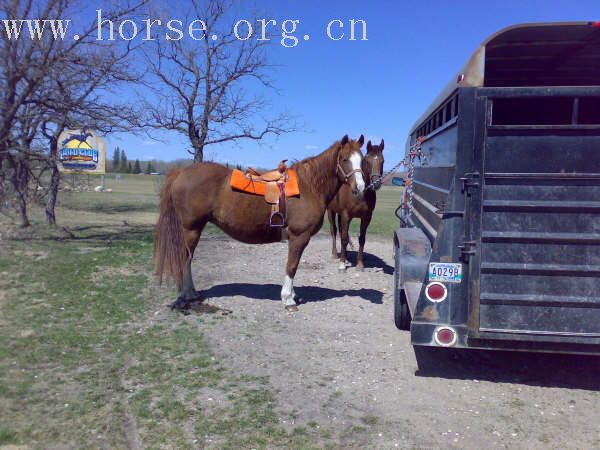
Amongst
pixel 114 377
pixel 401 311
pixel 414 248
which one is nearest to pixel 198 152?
pixel 401 311

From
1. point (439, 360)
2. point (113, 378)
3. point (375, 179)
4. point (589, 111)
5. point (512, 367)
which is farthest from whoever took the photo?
point (375, 179)

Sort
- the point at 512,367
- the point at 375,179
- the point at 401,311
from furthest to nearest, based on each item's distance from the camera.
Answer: the point at 375,179 → the point at 401,311 → the point at 512,367

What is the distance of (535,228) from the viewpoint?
11.3 feet

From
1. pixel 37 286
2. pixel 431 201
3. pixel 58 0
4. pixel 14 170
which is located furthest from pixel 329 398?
pixel 58 0

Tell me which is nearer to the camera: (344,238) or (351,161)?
(351,161)

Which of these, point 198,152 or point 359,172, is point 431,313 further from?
point 198,152

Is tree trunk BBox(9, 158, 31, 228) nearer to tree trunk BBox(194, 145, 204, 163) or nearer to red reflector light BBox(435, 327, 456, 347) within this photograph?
tree trunk BBox(194, 145, 204, 163)

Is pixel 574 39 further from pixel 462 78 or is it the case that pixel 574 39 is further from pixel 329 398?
pixel 329 398

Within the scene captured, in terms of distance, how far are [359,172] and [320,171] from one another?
0.56 meters

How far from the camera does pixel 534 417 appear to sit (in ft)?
10.9

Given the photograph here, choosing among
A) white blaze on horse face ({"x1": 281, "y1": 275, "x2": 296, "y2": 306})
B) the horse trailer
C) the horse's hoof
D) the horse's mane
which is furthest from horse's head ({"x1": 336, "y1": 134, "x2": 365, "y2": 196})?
the horse's hoof

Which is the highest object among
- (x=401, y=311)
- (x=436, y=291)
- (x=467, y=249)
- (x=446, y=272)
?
(x=467, y=249)

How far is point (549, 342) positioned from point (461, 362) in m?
1.08

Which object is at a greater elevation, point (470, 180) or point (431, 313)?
point (470, 180)
